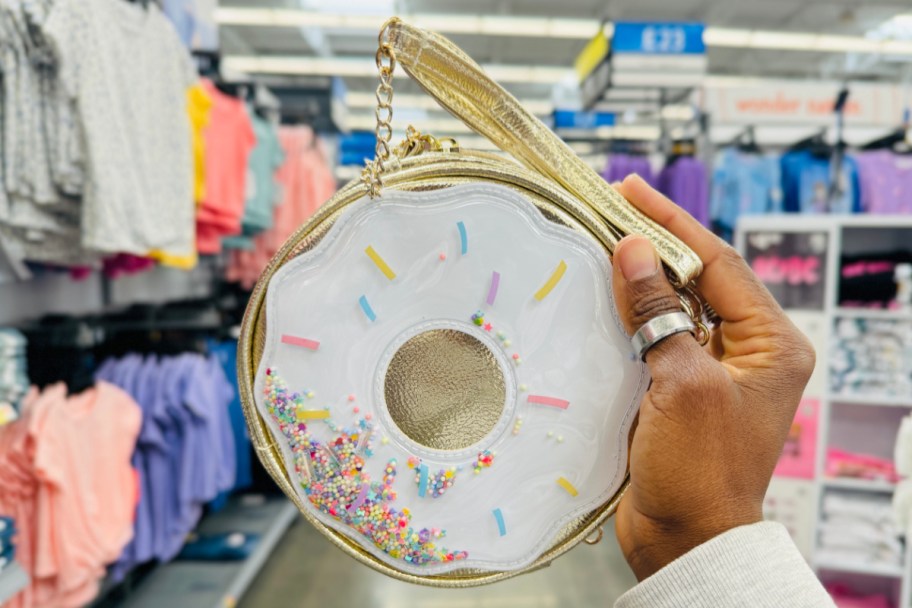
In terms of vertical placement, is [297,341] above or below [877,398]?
above

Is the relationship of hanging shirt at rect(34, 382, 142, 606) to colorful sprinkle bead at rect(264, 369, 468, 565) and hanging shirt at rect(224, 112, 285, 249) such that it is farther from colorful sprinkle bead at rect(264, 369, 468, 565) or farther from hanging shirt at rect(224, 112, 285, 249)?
hanging shirt at rect(224, 112, 285, 249)

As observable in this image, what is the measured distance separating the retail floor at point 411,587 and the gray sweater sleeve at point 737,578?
6.73ft

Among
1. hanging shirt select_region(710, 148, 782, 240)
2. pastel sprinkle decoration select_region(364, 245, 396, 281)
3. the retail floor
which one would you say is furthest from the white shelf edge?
hanging shirt select_region(710, 148, 782, 240)

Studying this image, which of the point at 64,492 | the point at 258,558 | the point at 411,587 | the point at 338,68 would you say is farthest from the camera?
the point at 338,68

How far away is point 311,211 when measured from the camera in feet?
A: 10.7

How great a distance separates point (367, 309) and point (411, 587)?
7.87ft

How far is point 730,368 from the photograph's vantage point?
0.59 metres

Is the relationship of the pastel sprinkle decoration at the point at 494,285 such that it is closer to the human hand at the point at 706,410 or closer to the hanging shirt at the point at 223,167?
the human hand at the point at 706,410

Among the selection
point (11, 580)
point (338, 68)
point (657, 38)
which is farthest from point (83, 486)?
point (338, 68)

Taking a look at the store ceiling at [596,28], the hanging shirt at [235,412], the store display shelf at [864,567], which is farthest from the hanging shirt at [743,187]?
the store ceiling at [596,28]

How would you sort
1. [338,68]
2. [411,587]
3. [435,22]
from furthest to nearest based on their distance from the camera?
[338,68] → [435,22] → [411,587]

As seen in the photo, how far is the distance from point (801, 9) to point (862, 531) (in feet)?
21.6

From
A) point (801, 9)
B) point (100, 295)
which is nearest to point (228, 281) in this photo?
point (100, 295)

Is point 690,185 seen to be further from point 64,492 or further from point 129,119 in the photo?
point 64,492
